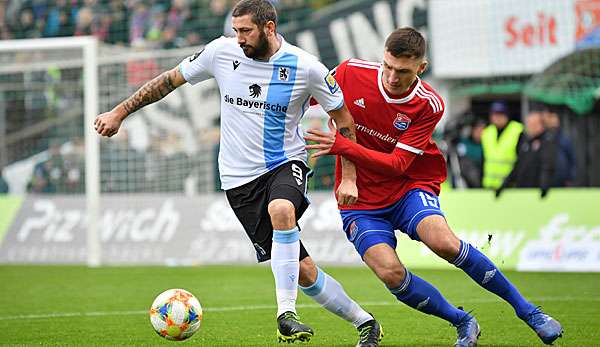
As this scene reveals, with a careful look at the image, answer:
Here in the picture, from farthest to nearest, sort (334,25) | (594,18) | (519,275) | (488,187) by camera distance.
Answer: (334,25)
(594,18)
(488,187)
(519,275)

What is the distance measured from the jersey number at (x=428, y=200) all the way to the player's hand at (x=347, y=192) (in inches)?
21.0

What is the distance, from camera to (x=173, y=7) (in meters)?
22.3

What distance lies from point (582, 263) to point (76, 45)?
803cm

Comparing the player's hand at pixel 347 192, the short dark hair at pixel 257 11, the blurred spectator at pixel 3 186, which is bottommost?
the blurred spectator at pixel 3 186

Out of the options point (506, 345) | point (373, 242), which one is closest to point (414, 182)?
point (373, 242)

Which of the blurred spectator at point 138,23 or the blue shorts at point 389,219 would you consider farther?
the blurred spectator at point 138,23

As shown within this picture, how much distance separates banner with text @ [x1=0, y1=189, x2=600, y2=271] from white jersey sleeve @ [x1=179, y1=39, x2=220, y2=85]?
750 cm

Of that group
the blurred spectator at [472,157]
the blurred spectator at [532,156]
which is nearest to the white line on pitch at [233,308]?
the blurred spectator at [532,156]

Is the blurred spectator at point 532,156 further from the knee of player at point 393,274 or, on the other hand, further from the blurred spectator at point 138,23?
the blurred spectator at point 138,23

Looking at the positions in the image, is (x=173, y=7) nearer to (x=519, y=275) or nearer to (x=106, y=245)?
(x=106, y=245)

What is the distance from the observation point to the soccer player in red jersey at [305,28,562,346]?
22.6 ft

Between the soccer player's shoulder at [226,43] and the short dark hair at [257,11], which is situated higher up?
the short dark hair at [257,11]

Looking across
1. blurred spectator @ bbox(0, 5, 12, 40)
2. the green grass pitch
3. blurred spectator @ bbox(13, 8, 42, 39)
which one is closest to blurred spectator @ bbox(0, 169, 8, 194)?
the green grass pitch

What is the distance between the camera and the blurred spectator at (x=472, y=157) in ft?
53.6
